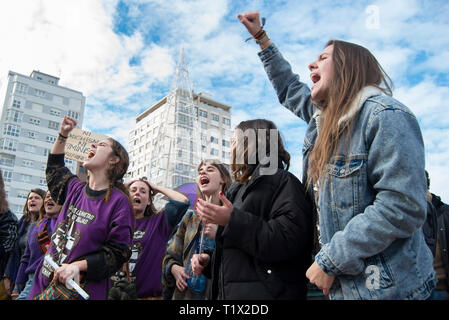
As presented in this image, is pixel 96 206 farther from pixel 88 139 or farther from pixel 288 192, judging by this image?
pixel 88 139

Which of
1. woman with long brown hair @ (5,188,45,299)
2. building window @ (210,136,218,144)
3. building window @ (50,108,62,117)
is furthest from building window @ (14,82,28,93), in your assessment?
woman with long brown hair @ (5,188,45,299)

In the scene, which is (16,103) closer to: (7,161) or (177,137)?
(7,161)

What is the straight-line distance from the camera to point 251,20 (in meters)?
2.81

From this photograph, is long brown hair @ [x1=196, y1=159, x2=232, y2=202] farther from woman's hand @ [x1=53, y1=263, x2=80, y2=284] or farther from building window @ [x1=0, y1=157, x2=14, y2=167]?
building window @ [x1=0, y1=157, x2=14, y2=167]

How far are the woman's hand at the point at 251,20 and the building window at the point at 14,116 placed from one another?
222 feet

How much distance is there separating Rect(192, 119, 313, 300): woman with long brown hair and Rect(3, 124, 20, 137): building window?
2660 inches

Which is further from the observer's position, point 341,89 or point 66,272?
point 66,272

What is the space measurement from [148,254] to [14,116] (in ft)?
220

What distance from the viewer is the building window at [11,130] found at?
2340 inches

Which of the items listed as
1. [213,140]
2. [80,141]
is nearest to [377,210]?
[80,141]

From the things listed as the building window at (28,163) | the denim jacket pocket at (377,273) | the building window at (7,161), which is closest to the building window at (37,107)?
the building window at (28,163)

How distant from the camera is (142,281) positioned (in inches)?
149

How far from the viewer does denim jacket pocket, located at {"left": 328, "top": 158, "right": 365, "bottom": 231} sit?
1664 mm
